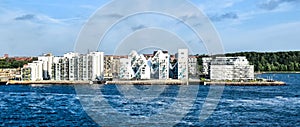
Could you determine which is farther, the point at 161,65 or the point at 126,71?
the point at 161,65

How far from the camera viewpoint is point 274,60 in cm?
7738

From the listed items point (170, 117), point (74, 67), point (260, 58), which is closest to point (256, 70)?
point (260, 58)

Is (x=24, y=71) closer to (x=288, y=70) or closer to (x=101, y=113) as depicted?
(x=101, y=113)

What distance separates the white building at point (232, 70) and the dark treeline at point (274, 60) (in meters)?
26.9

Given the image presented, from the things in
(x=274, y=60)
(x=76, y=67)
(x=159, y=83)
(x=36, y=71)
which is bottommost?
(x=159, y=83)

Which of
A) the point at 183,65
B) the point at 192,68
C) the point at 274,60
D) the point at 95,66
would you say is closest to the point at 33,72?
the point at 95,66

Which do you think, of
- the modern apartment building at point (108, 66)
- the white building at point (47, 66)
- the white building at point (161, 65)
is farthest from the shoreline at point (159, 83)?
the modern apartment building at point (108, 66)

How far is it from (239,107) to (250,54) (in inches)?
2328

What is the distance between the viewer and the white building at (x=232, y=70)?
45438 millimetres

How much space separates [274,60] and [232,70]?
34030mm

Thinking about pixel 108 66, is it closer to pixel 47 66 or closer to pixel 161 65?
pixel 47 66

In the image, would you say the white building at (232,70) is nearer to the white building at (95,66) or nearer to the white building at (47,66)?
the white building at (95,66)

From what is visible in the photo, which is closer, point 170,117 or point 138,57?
point 170,117

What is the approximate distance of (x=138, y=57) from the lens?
51.4 m
